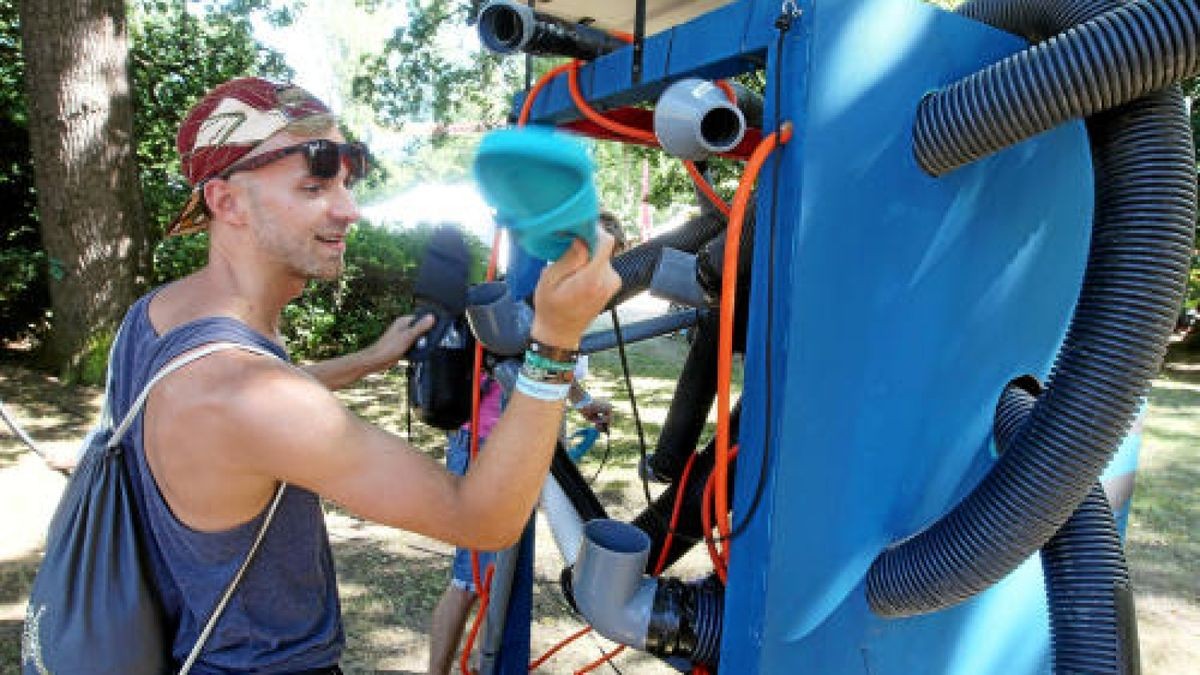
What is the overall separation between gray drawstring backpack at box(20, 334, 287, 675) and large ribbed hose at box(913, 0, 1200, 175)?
124 cm

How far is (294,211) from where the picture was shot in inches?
64.4

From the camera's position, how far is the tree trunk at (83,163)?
255 inches

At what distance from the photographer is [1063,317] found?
1641mm

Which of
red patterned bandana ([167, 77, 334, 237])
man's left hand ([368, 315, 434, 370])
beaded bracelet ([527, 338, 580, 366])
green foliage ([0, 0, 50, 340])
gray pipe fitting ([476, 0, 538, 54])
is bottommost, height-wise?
green foliage ([0, 0, 50, 340])

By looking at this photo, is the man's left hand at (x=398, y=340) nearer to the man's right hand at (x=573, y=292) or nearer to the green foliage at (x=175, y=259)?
the man's right hand at (x=573, y=292)

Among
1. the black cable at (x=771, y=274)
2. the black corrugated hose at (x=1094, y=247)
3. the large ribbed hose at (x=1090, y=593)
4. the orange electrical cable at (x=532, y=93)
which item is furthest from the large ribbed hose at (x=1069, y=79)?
the orange electrical cable at (x=532, y=93)

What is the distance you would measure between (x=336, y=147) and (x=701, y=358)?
3.47 feet

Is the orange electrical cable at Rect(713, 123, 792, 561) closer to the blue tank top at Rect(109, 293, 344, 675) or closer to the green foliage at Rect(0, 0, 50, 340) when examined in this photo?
the blue tank top at Rect(109, 293, 344, 675)

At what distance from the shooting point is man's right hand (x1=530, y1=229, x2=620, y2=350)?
1.17 m

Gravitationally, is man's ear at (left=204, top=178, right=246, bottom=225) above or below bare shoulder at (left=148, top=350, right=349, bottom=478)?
above

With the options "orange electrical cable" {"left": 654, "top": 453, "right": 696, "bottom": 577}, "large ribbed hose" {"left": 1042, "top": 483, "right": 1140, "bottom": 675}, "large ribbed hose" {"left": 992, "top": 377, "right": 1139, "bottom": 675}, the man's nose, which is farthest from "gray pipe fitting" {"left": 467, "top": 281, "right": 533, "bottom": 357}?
"large ribbed hose" {"left": 1042, "top": 483, "right": 1140, "bottom": 675}

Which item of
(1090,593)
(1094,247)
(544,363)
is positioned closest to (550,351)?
(544,363)

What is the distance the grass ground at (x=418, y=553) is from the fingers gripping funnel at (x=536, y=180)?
2.79 metres

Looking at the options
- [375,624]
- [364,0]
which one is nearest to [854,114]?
[375,624]
